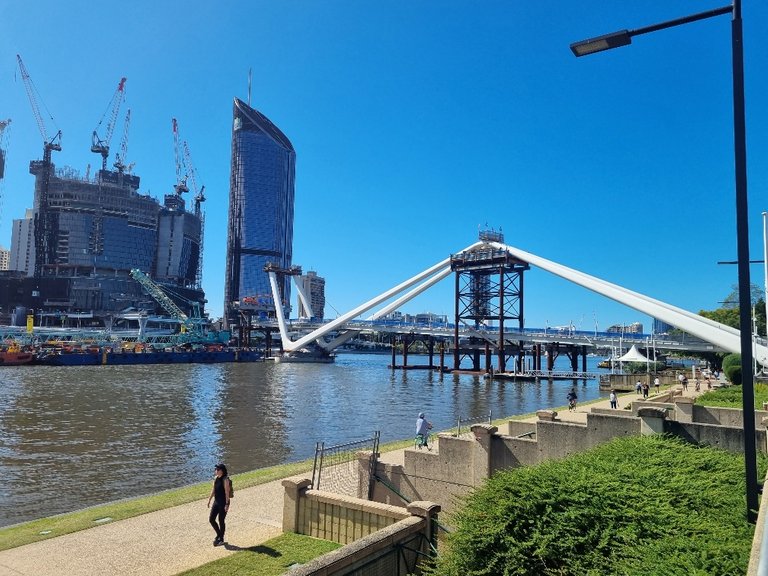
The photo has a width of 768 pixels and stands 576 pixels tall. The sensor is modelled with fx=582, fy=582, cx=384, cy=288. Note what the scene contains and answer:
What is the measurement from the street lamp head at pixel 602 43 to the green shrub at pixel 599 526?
5.97m

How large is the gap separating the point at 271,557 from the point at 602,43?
10141 millimetres

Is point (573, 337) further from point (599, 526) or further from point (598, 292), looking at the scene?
point (599, 526)

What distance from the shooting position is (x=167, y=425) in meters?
34.3

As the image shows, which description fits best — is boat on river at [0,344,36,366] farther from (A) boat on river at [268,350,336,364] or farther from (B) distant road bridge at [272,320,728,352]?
(B) distant road bridge at [272,320,728,352]

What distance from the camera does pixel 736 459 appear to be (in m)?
10.0

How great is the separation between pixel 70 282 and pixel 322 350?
110280 millimetres

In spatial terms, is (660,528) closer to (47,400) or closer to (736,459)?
(736,459)

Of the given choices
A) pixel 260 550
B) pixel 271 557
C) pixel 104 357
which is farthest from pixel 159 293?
pixel 271 557

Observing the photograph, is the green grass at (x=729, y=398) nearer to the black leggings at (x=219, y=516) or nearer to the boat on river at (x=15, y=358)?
the black leggings at (x=219, y=516)

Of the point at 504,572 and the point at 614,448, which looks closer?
the point at 504,572

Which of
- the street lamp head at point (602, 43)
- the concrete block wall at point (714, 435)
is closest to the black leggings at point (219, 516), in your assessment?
the concrete block wall at point (714, 435)

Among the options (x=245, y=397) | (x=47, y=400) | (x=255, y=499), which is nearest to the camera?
(x=255, y=499)

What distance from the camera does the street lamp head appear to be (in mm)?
7957

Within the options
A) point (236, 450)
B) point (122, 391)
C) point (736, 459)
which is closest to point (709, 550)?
point (736, 459)
